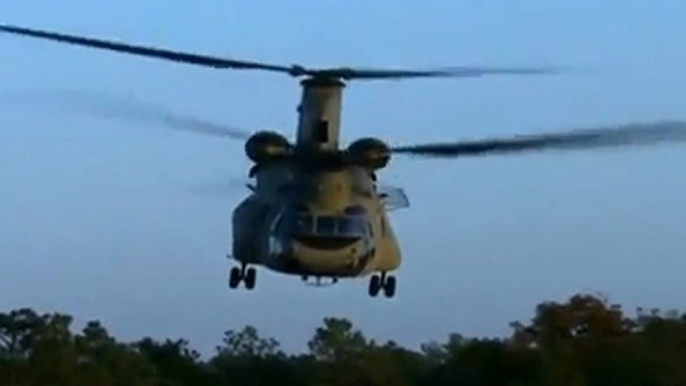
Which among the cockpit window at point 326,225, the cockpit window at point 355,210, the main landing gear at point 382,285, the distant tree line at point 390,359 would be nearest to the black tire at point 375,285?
the main landing gear at point 382,285

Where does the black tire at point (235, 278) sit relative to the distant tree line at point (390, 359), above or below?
below

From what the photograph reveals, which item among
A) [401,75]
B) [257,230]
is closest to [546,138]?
[401,75]

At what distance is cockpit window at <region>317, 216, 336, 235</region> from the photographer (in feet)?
151

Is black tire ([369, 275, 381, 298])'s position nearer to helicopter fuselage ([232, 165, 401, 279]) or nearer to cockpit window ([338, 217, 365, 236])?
helicopter fuselage ([232, 165, 401, 279])

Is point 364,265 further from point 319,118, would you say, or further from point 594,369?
point 594,369

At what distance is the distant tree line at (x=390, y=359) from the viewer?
8538 cm

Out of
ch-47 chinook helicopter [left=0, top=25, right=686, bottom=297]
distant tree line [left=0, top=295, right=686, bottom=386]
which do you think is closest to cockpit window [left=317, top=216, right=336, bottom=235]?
ch-47 chinook helicopter [left=0, top=25, right=686, bottom=297]

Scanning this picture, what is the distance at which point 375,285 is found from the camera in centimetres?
4866

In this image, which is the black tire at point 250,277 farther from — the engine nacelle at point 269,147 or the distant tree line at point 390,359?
the distant tree line at point 390,359

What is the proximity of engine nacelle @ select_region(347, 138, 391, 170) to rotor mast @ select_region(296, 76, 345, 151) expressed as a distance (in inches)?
14.5

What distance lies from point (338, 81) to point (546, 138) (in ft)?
13.9

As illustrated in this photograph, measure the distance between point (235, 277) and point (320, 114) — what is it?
13.4 feet

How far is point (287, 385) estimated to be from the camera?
8938 cm

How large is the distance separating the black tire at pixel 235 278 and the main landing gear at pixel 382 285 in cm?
211
